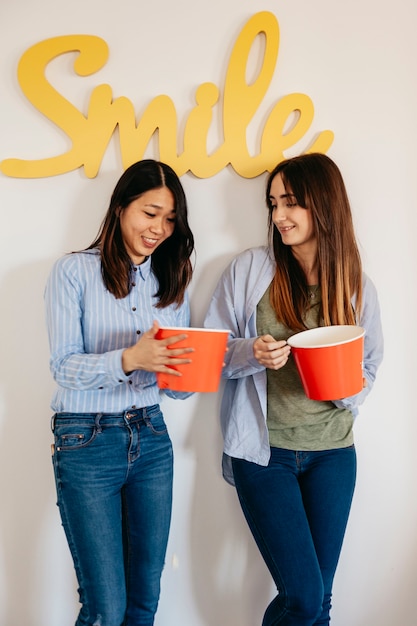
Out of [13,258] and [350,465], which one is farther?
[13,258]

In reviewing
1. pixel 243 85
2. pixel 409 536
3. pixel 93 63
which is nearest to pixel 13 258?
pixel 93 63

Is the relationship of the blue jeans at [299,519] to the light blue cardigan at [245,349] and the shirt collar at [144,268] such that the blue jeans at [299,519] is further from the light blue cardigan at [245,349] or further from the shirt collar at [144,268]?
the shirt collar at [144,268]

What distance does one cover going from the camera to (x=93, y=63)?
4.92ft

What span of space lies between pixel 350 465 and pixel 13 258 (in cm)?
104

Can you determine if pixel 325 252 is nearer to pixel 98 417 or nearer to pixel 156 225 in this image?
pixel 156 225

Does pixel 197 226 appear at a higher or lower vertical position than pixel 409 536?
higher

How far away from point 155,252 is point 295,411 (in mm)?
532

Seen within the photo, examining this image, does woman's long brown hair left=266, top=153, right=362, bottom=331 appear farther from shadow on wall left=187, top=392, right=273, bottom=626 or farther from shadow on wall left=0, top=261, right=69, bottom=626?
shadow on wall left=0, top=261, right=69, bottom=626

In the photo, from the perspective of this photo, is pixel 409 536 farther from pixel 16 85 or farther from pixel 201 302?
pixel 16 85

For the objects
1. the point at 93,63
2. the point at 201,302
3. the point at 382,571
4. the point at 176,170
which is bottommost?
the point at 382,571

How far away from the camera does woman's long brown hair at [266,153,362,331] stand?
1.36 metres

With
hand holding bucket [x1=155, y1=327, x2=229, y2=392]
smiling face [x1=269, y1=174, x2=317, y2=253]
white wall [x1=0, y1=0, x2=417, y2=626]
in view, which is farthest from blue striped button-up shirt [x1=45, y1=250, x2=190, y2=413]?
smiling face [x1=269, y1=174, x2=317, y2=253]

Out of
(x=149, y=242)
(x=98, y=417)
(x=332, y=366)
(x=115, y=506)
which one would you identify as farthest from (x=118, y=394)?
(x=332, y=366)

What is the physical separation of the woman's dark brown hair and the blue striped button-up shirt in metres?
0.03
